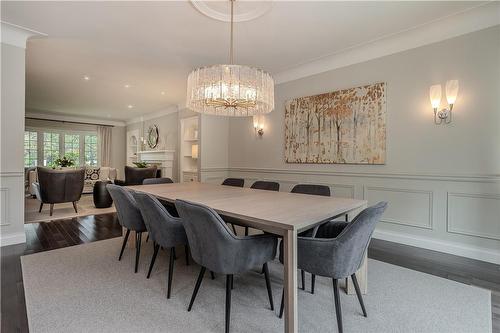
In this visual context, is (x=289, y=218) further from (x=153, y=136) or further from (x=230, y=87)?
(x=153, y=136)

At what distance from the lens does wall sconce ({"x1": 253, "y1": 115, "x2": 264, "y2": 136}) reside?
481 cm

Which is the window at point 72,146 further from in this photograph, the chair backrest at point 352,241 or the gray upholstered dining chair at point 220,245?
the chair backrest at point 352,241

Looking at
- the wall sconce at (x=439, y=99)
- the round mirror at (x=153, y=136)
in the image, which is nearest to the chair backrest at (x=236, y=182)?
the wall sconce at (x=439, y=99)

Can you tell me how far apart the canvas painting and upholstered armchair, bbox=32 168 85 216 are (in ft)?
13.1

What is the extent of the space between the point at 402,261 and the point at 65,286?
321 centimetres

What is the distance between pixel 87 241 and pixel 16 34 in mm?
2642

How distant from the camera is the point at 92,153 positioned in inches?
375

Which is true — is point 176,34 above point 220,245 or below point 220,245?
above

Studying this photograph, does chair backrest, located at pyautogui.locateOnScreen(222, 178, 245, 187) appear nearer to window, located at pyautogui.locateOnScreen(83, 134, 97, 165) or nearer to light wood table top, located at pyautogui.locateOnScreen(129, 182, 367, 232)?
light wood table top, located at pyautogui.locateOnScreen(129, 182, 367, 232)

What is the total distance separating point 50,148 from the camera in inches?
339

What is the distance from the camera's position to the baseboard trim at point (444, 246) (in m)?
2.62

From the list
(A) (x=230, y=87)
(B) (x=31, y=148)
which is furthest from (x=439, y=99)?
(B) (x=31, y=148)

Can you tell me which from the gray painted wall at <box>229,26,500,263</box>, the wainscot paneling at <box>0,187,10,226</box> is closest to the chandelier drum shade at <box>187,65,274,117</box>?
the gray painted wall at <box>229,26,500,263</box>

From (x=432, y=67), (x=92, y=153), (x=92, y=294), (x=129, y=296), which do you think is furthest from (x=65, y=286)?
(x=92, y=153)
